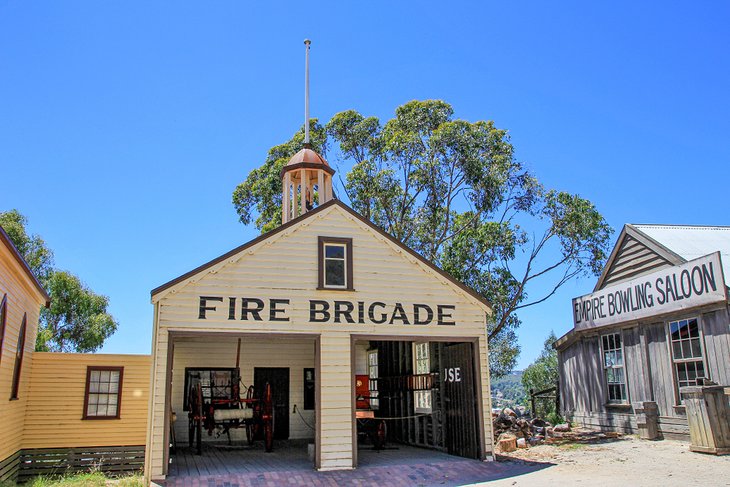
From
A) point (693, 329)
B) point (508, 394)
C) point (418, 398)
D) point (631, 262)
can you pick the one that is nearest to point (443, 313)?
point (418, 398)

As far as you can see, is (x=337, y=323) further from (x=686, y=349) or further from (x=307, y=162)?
(x=686, y=349)

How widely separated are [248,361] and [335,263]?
20.5 ft

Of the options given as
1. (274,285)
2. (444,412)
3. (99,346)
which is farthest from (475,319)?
(99,346)

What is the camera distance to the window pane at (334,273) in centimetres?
1498

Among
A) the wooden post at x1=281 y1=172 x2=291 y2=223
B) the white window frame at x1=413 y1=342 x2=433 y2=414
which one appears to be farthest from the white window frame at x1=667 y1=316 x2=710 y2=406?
the wooden post at x1=281 y1=172 x2=291 y2=223

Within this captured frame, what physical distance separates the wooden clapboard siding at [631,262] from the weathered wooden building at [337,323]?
6.18 metres

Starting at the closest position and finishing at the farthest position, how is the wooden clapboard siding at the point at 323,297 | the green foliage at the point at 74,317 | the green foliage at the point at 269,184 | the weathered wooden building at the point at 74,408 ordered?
the wooden clapboard siding at the point at 323,297 → the weathered wooden building at the point at 74,408 → the green foliage at the point at 269,184 → the green foliage at the point at 74,317

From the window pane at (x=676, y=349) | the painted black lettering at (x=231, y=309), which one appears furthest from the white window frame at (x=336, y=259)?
the window pane at (x=676, y=349)

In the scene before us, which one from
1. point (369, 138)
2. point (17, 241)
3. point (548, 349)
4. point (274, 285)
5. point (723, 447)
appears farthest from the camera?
point (548, 349)

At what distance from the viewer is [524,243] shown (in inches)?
962

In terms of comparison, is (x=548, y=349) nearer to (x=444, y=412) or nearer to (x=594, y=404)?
(x=594, y=404)

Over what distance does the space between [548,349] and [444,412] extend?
4189cm

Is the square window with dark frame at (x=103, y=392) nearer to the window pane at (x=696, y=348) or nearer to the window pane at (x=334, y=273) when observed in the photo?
the window pane at (x=334, y=273)

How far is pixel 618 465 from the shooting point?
1365 cm
